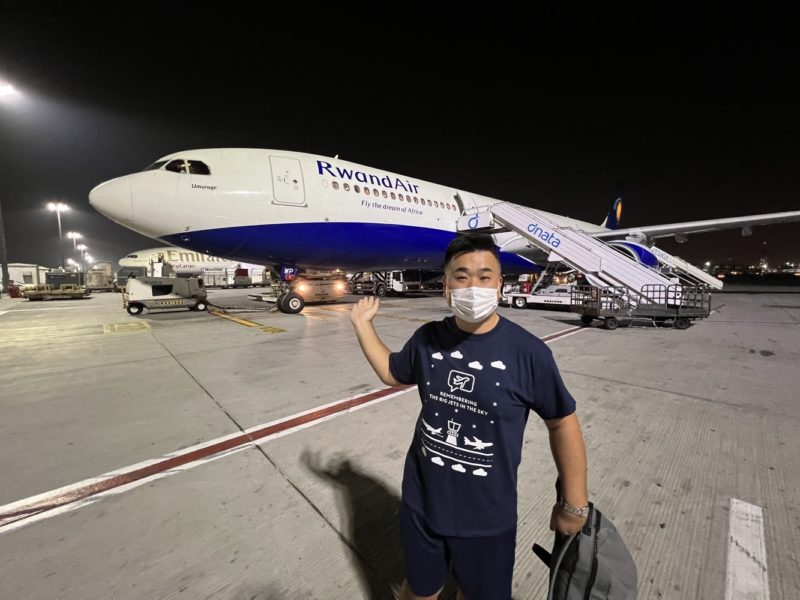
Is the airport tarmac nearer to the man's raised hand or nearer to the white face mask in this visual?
the man's raised hand

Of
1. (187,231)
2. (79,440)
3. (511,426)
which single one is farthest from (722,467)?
(187,231)

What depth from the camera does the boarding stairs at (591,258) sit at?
884 centimetres

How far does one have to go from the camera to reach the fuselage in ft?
26.6

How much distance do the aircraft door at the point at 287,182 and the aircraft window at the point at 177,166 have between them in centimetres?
210

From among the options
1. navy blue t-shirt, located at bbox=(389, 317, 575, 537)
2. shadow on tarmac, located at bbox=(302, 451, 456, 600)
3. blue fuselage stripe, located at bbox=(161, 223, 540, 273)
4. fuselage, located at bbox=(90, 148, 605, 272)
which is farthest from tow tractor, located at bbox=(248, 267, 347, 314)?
navy blue t-shirt, located at bbox=(389, 317, 575, 537)

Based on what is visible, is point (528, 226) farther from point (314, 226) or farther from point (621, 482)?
point (621, 482)

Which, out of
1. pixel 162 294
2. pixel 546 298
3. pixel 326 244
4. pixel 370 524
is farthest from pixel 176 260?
pixel 370 524

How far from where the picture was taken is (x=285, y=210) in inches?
368

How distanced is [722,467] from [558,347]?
4047mm

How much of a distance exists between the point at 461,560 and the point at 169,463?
2.52 metres

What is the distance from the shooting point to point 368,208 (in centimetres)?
1090

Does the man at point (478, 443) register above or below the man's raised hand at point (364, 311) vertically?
below

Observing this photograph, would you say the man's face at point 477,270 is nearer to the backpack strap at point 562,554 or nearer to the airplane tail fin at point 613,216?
the backpack strap at point 562,554

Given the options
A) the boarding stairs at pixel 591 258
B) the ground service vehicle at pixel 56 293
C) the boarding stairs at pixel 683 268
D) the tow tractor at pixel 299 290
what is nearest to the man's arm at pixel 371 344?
the boarding stairs at pixel 591 258
